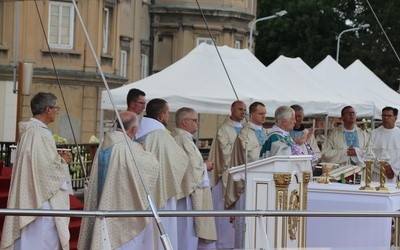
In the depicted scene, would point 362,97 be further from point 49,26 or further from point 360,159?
point 49,26

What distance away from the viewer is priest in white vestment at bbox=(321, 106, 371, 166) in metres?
17.5

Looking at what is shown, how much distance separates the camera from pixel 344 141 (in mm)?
17938

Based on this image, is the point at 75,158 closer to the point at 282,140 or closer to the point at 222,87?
the point at 222,87

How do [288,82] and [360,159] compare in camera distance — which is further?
[288,82]

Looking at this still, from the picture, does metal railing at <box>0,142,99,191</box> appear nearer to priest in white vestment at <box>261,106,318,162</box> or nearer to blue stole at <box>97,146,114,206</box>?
priest in white vestment at <box>261,106,318,162</box>

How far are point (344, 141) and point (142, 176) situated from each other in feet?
26.5

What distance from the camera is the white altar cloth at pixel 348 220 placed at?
10.2 m

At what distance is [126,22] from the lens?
156 feet

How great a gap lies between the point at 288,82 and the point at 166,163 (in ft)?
31.7

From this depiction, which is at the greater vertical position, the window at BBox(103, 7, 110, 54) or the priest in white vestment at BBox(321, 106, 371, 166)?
the window at BBox(103, 7, 110, 54)

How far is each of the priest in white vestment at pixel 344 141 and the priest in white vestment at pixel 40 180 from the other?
22.8ft

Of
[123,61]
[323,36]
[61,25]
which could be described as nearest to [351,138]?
[61,25]

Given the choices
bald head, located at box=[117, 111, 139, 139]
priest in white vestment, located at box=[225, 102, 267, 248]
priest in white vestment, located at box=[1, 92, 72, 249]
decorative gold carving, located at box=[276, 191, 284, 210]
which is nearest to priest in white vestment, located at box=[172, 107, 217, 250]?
decorative gold carving, located at box=[276, 191, 284, 210]

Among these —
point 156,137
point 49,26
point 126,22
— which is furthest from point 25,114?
point 156,137
